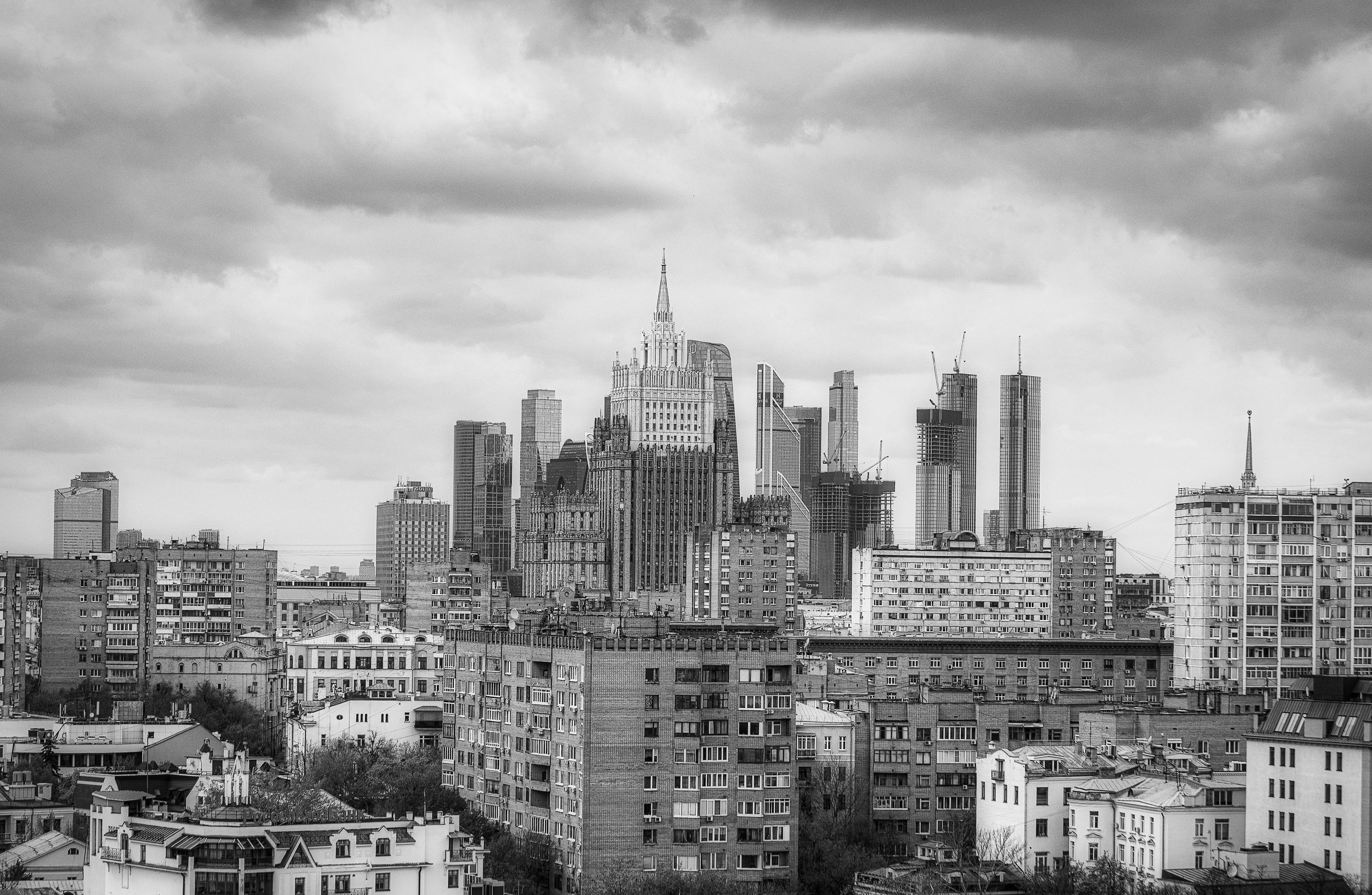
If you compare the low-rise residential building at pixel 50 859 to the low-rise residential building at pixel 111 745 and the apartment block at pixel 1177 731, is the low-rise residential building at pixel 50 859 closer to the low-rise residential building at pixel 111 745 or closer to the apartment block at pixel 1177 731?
the low-rise residential building at pixel 111 745

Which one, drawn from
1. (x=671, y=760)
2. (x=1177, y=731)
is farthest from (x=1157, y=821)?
(x=1177, y=731)

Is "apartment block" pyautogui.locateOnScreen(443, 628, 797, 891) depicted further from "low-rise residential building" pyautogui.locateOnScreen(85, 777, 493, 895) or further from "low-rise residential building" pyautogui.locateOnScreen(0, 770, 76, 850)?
"low-rise residential building" pyautogui.locateOnScreen(0, 770, 76, 850)

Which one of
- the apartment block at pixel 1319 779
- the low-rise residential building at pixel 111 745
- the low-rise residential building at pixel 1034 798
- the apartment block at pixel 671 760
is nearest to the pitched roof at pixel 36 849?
the apartment block at pixel 671 760

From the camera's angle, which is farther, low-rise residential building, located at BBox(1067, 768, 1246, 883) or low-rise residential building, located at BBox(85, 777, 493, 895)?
low-rise residential building, located at BBox(1067, 768, 1246, 883)

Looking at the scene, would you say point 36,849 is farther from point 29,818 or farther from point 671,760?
point 671,760

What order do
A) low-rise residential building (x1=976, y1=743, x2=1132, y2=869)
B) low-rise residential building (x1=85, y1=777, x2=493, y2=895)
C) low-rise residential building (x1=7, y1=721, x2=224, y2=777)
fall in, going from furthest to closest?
low-rise residential building (x1=7, y1=721, x2=224, y2=777) < low-rise residential building (x1=976, y1=743, x2=1132, y2=869) < low-rise residential building (x1=85, y1=777, x2=493, y2=895)

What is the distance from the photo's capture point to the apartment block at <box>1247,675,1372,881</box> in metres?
126

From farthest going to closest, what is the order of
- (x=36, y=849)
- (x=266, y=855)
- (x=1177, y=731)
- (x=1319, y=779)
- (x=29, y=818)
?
1. (x=1177, y=731)
2. (x=29, y=818)
3. (x=36, y=849)
4. (x=1319, y=779)
5. (x=266, y=855)

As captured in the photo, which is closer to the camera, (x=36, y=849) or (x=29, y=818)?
(x=36, y=849)

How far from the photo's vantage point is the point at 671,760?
142 meters

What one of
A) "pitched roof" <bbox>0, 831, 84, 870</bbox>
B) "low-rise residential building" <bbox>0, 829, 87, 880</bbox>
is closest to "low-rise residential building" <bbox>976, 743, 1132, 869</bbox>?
"low-rise residential building" <bbox>0, 829, 87, 880</bbox>

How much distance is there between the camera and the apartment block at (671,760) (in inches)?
5566

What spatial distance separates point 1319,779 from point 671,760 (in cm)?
3465

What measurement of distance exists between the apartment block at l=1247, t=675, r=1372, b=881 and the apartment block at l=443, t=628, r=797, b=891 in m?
26.5
